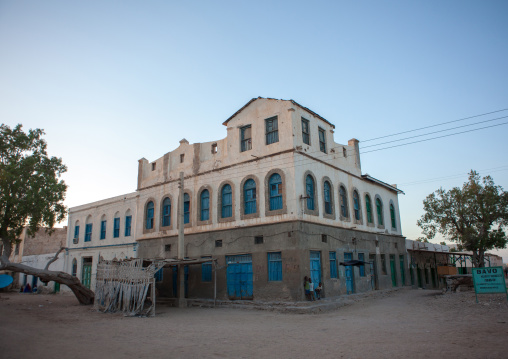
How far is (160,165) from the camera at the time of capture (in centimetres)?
2572

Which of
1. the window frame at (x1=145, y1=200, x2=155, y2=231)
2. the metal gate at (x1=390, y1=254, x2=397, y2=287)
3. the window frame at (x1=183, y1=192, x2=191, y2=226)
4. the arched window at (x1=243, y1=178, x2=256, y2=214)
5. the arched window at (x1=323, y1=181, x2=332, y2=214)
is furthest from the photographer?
the metal gate at (x1=390, y1=254, x2=397, y2=287)

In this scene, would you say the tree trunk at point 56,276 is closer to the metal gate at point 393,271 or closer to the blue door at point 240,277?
the blue door at point 240,277

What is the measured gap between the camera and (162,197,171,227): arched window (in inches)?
957

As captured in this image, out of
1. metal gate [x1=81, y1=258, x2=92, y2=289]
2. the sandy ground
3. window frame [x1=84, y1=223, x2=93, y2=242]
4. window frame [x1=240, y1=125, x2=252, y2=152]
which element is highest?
window frame [x1=240, y1=125, x2=252, y2=152]

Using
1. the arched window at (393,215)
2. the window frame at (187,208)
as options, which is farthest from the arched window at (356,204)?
the window frame at (187,208)

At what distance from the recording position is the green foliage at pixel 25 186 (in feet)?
67.6

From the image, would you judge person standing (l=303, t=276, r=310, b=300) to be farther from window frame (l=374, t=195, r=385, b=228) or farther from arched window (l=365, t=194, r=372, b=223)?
window frame (l=374, t=195, r=385, b=228)

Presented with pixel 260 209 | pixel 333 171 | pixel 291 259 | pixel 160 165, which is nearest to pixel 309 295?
pixel 291 259

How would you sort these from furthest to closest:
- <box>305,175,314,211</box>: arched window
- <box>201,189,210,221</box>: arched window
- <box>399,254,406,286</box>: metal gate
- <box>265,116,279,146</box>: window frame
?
<box>399,254,406,286</box>: metal gate < <box>201,189,210,221</box>: arched window < <box>265,116,279,146</box>: window frame < <box>305,175,314,211</box>: arched window

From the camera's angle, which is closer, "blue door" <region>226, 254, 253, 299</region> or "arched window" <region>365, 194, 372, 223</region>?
"blue door" <region>226, 254, 253, 299</region>

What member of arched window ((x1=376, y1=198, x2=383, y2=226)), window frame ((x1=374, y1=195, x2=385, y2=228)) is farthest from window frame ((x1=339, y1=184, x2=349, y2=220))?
arched window ((x1=376, y1=198, x2=383, y2=226))

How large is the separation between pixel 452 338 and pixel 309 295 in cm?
866

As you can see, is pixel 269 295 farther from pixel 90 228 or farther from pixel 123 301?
pixel 90 228

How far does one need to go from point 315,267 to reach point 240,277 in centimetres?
405
